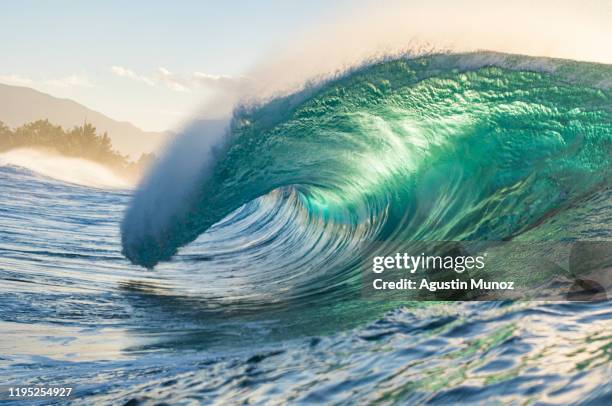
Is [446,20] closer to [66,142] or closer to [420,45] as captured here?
[420,45]

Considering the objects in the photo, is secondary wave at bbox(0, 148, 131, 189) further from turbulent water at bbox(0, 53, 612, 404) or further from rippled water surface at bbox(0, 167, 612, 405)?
rippled water surface at bbox(0, 167, 612, 405)

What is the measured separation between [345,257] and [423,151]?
172 centimetres

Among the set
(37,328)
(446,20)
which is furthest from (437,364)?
(446,20)

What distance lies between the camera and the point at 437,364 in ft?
11.4

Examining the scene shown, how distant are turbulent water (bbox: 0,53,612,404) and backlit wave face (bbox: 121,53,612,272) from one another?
19 mm

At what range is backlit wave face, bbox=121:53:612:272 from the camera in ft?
22.0

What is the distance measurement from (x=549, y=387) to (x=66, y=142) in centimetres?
9349

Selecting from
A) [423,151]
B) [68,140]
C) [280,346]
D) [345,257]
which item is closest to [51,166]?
[345,257]

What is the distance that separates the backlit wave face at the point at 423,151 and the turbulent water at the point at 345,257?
0.02 metres

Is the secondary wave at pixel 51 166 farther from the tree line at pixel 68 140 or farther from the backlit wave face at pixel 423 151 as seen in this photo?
the tree line at pixel 68 140

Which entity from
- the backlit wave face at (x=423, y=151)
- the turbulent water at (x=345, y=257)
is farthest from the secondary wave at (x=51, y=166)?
the backlit wave face at (x=423, y=151)

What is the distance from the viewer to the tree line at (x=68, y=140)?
88.0 meters

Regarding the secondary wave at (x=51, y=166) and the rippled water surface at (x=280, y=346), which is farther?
the secondary wave at (x=51, y=166)

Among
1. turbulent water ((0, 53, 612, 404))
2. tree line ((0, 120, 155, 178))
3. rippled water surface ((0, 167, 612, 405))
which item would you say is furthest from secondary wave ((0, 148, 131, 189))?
tree line ((0, 120, 155, 178))
